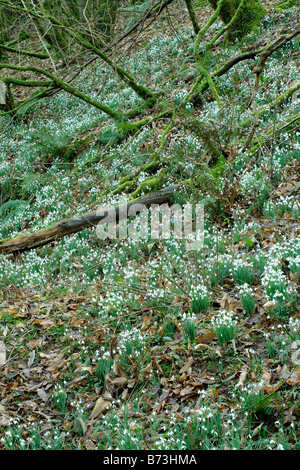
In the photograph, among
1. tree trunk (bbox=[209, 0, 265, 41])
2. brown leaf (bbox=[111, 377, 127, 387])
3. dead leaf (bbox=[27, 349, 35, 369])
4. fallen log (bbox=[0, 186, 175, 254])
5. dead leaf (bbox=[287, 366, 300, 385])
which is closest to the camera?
dead leaf (bbox=[287, 366, 300, 385])

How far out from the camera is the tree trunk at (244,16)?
9.55 meters

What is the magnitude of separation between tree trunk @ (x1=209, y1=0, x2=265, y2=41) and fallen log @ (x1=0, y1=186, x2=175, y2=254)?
549cm

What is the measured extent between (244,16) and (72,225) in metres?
7.07

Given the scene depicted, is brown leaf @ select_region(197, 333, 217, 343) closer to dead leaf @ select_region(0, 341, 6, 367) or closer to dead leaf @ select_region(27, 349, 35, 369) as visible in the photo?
dead leaf @ select_region(27, 349, 35, 369)

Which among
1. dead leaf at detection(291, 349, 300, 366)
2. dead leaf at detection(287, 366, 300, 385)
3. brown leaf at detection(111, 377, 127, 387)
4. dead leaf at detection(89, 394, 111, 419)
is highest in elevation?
dead leaf at detection(291, 349, 300, 366)

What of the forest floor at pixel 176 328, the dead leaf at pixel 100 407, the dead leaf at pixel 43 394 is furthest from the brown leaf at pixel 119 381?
the dead leaf at pixel 43 394

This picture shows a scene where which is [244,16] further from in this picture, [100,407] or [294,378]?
[100,407]

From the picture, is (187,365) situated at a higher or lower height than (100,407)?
higher

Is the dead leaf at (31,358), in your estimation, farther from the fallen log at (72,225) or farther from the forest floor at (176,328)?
the fallen log at (72,225)

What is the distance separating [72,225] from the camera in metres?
5.93

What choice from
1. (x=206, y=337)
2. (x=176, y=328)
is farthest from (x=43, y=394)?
(x=206, y=337)

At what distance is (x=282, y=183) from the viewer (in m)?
5.33

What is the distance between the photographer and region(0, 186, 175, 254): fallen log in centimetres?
583

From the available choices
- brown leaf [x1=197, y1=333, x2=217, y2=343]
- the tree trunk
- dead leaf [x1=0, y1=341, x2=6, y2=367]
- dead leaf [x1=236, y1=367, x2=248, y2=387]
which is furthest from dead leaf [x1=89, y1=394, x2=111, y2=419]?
the tree trunk
